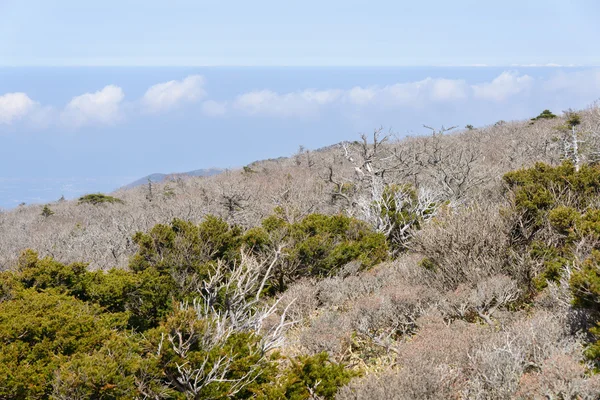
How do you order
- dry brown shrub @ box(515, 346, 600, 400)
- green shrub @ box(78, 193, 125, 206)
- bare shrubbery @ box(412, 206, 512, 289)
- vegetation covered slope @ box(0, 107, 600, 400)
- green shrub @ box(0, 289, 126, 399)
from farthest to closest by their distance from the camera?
green shrub @ box(78, 193, 125, 206), bare shrubbery @ box(412, 206, 512, 289), green shrub @ box(0, 289, 126, 399), vegetation covered slope @ box(0, 107, 600, 400), dry brown shrub @ box(515, 346, 600, 400)

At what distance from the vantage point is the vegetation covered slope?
17.2 ft

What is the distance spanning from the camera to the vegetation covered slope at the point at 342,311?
5.23 m

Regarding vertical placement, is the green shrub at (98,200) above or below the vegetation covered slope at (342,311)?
below

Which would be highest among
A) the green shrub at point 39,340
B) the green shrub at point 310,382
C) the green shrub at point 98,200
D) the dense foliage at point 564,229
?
the dense foliage at point 564,229

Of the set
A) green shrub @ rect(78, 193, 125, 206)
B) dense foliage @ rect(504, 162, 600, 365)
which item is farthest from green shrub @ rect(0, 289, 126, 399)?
green shrub @ rect(78, 193, 125, 206)

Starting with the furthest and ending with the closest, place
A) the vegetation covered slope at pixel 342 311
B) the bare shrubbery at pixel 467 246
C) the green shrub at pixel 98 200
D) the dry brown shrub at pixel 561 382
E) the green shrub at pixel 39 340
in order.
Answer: the green shrub at pixel 98 200 < the bare shrubbery at pixel 467 246 < the green shrub at pixel 39 340 < the vegetation covered slope at pixel 342 311 < the dry brown shrub at pixel 561 382

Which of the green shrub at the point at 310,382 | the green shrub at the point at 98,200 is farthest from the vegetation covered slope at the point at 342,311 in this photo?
the green shrub at the point at 98,200

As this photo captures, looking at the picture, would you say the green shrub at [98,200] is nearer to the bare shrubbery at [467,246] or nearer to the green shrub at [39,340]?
the green shrub at [39,340]

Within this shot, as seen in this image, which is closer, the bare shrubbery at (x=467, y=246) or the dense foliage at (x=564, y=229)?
the dense foliage at (x=564, y=229)

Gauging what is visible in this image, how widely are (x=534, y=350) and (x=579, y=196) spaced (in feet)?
21.5

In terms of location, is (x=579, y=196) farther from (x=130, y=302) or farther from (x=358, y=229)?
(x=130, y=302)

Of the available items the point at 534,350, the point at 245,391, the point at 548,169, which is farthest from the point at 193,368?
the point at 548,169

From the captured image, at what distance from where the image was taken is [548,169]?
1254 cm

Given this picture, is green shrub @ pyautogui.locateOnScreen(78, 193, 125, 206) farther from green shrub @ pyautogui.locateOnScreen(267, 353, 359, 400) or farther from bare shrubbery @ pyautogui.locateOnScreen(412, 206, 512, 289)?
green shrub @ pyautogui.locateOnScreen(267, 353, 359, 400)
